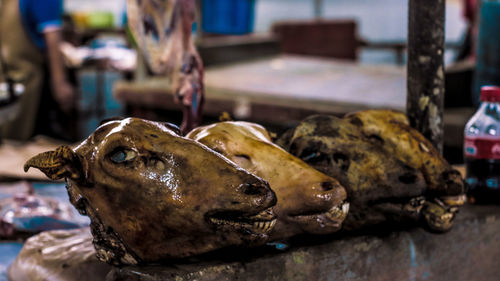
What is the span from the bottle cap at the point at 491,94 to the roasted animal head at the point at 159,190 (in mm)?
992

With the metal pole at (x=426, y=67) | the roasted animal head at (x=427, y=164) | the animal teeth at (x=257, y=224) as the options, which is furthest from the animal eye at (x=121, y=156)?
the metal pole at (x=426, y=67)

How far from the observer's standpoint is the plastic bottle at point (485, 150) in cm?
195

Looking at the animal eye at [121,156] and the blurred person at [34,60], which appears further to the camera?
the blurred person at [34,60]

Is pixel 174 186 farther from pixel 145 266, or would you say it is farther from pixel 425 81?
pixel 425 81

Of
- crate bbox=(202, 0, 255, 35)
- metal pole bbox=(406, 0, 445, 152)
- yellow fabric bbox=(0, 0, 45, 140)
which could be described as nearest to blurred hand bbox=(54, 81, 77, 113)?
yellow fabric bbox=(0, 0, 45, 140)

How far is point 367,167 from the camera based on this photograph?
5.21 feet

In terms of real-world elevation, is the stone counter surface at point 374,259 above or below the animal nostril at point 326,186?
below

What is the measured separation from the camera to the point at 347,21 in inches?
354

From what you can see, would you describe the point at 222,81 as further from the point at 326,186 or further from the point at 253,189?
the point at 253,189

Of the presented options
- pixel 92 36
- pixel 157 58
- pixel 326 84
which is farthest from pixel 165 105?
pixel 92 36

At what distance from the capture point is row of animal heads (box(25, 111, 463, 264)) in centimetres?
129

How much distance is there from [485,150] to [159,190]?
1.16 m

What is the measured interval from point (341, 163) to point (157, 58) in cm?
80

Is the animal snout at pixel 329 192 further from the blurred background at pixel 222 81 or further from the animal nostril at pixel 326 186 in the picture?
the blurred background at pixel 222 81
